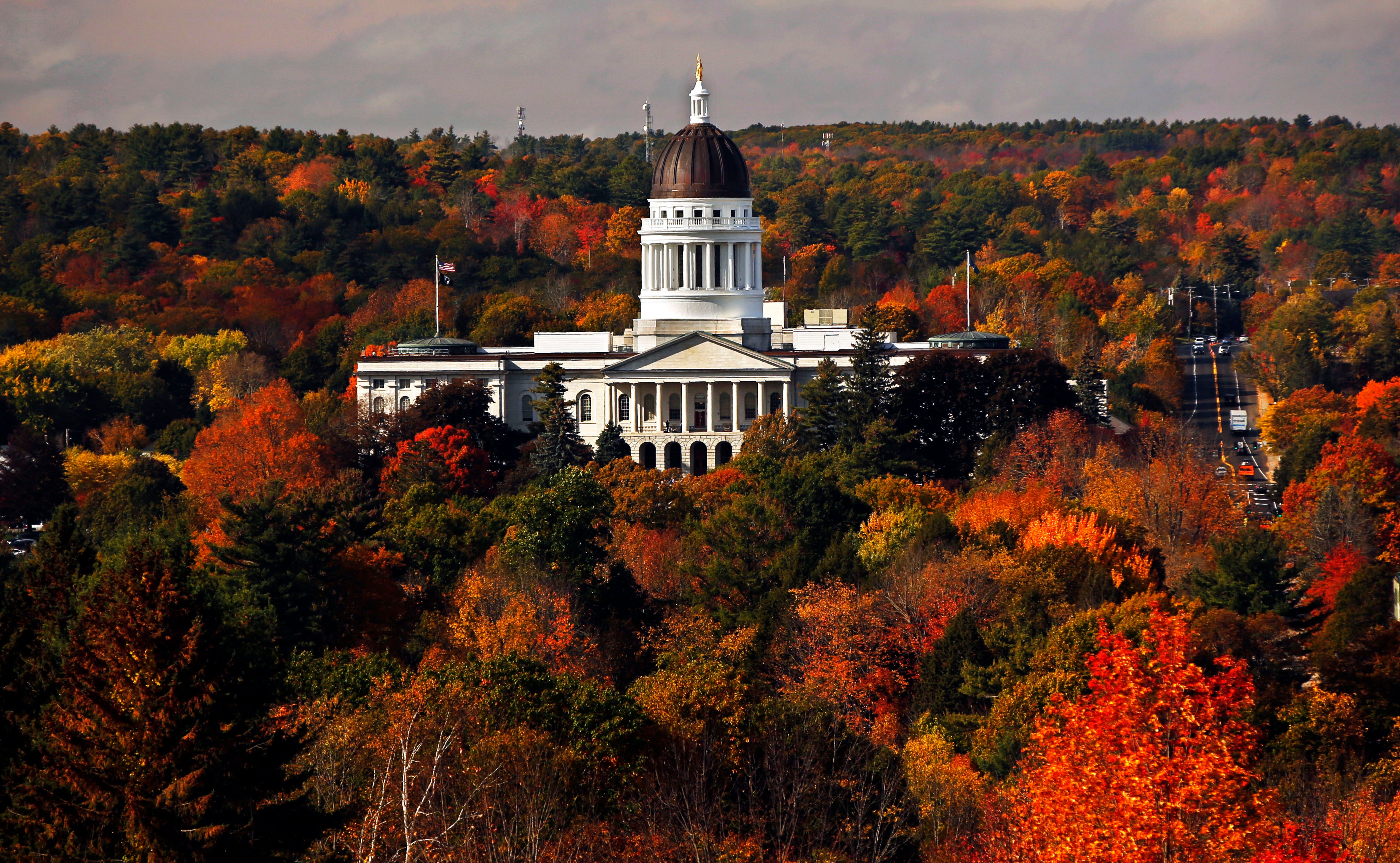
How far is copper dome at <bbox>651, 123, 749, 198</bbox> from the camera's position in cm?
11644

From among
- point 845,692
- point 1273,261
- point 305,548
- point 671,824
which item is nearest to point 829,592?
point 845,692

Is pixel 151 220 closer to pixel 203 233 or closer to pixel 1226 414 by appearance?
pixel 203 233

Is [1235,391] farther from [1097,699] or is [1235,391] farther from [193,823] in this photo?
[193,823]

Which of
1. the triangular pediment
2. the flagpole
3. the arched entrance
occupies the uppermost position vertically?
the flagpole

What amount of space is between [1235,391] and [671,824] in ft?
302

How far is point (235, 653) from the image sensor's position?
123ft

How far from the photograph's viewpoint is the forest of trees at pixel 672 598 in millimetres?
35188

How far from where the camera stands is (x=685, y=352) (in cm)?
10644

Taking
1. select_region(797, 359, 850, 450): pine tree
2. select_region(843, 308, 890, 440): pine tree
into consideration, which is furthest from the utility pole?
select_region(797, 359, 850, 450): pine tree

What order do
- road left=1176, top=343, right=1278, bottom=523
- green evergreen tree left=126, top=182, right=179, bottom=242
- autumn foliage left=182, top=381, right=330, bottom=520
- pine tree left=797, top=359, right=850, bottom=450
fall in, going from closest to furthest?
1. autumn foliage left=182, top=381, right=330, bottom=520
2. pine tree left=797, top=359, right=850, bottom=450
3. road left=1176, top=343, right=1278, bottom=523
4. green evergreen tree left=126, top=182, right=179, bottom=242

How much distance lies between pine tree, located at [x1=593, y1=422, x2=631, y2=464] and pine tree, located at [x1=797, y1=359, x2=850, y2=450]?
7.58 m

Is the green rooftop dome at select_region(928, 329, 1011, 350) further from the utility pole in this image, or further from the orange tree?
the orange tree

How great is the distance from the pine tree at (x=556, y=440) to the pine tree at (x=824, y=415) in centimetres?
908

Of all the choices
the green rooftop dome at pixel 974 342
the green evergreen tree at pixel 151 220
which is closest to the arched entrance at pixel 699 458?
the green rooftop dome at pixel 974 342
